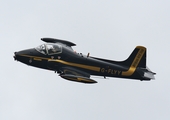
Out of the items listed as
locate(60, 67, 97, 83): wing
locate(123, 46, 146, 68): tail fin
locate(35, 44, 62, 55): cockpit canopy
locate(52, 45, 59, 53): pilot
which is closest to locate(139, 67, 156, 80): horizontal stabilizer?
locate(123, 46, 146, 68): tail fin

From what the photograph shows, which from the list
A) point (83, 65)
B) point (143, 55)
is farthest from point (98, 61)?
point (143, 55)

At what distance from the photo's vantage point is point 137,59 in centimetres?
4653

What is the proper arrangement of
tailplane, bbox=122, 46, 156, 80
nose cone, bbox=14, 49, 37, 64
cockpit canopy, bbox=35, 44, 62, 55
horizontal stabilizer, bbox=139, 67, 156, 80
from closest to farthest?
nose cone, bbox=14, 49, 37, 64 < cockpit canopy, bbox=35, 44, 62, 55 < horizontal stabilizer, bbox=139, 67, 156, 80 < tailplane, bbox=122, 46, 156, 80

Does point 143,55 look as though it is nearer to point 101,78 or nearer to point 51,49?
point 101,78

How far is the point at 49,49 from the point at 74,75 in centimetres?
372

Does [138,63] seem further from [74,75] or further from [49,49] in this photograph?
[49,49]

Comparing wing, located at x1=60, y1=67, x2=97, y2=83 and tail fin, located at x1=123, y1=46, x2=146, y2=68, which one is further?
tail fin, located at x1=123, y1=46, x2=146, y2=68

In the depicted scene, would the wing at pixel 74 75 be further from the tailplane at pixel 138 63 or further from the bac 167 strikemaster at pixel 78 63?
the tailplane at pixel 138 63

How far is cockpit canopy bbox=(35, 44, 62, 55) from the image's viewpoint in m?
43.7

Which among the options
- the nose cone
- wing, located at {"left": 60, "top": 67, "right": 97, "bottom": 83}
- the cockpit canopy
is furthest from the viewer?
the cockpit canopy

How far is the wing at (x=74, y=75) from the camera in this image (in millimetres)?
41188

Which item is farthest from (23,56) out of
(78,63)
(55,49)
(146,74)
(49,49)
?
(146,74)

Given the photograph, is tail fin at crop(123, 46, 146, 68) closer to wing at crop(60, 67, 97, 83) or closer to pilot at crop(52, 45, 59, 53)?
wing at crop(60, 67, 97, 83)

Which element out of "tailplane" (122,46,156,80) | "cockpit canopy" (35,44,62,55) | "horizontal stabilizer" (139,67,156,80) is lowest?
"horizontal stabilizer" (139,67,156,80)
